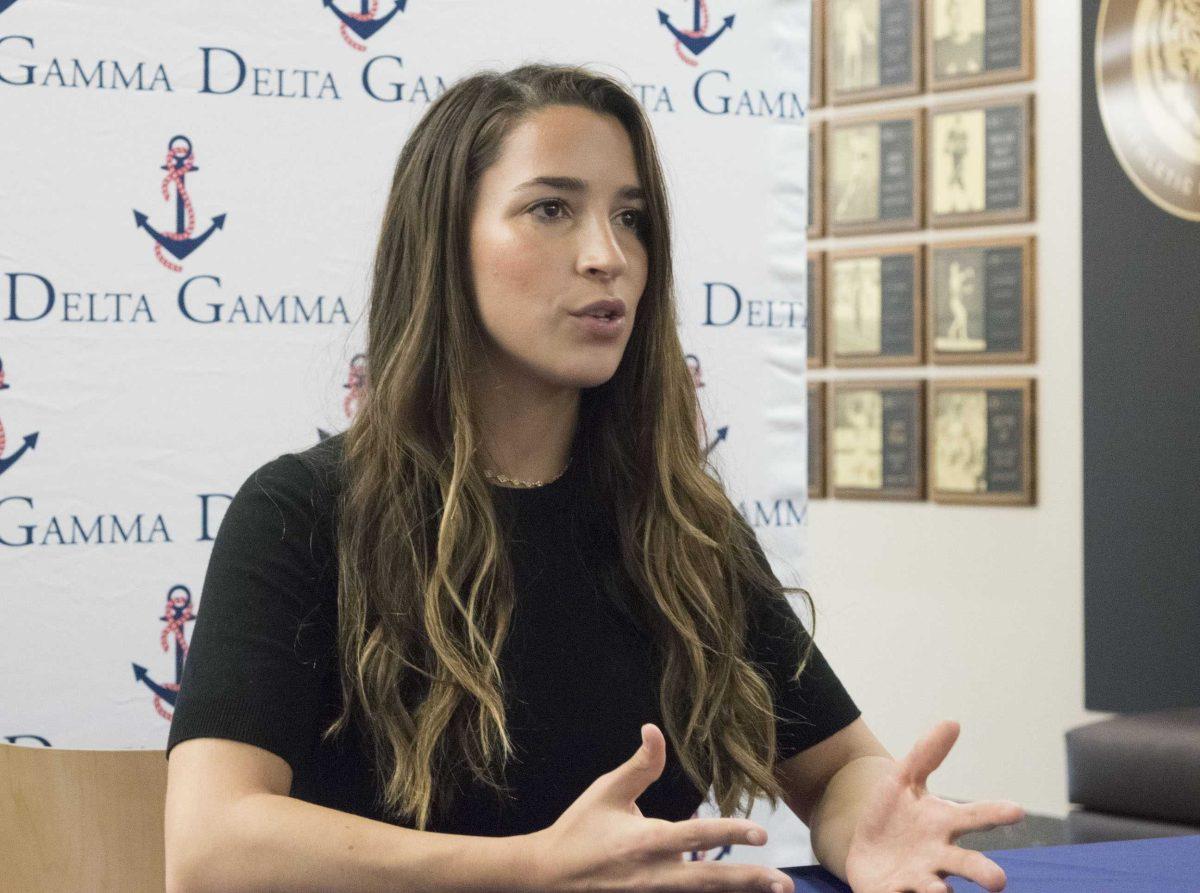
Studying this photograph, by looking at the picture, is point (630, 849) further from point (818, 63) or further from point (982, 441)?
point (818, 63)

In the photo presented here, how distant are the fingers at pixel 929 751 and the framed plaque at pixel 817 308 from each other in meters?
4.44

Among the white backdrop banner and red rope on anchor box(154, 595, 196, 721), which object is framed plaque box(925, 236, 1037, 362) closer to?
the white backdrop banner

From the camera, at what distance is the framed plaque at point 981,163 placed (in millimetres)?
5348

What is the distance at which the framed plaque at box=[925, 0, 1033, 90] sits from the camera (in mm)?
5344

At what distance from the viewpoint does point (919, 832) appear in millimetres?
1556

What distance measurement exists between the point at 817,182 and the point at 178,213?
3605mm

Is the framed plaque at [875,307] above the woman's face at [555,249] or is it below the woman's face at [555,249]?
above

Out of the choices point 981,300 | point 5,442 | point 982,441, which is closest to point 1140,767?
point 982,441

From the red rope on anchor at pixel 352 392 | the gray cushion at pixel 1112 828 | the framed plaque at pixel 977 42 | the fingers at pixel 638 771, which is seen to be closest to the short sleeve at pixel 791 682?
the fingers at pixel 638 771

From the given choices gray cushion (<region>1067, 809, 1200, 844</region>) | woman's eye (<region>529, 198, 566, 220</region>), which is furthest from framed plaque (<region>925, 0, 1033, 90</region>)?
woman's eye (<region>529, 198, 566, 220</region>)

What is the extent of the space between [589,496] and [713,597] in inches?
8.0

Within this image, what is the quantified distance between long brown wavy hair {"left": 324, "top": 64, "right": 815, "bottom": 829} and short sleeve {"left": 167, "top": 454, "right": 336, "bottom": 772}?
39 mm

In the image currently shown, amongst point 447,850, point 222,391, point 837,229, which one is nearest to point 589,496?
point 447,850

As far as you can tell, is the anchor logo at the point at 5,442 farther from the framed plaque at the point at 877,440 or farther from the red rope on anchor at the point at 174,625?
the framed plaque at the point at 877,440
